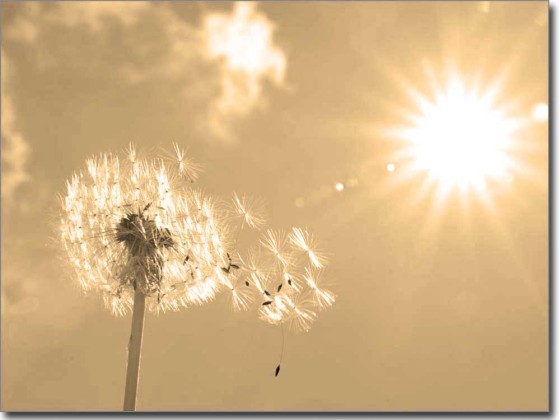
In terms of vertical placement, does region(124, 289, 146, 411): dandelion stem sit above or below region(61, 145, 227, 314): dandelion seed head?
below

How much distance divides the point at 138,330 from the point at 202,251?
6.55ft

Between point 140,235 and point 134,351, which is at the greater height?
point 140,235

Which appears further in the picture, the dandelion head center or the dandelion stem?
the dandelion head center

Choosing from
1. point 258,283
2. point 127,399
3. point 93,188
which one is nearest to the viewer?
point 127,399

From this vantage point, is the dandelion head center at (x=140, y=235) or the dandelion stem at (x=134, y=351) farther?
the dandelion head center at (x=140, y=235)

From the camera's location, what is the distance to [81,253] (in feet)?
41.4

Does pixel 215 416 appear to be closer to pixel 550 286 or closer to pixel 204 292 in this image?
pixel 204 292

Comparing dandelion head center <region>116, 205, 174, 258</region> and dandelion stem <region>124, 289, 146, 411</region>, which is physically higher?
dandelion head center <region>116, 205, 174, 258</region>

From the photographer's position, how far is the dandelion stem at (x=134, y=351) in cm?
1083

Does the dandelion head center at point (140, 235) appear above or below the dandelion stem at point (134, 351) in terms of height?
above

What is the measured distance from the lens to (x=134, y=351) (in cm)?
1121

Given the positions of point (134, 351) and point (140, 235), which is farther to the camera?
point (140, 235)

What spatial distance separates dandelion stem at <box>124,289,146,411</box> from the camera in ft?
35.5

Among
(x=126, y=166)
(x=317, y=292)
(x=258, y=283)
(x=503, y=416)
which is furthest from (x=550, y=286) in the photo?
(x=126, y=166)
